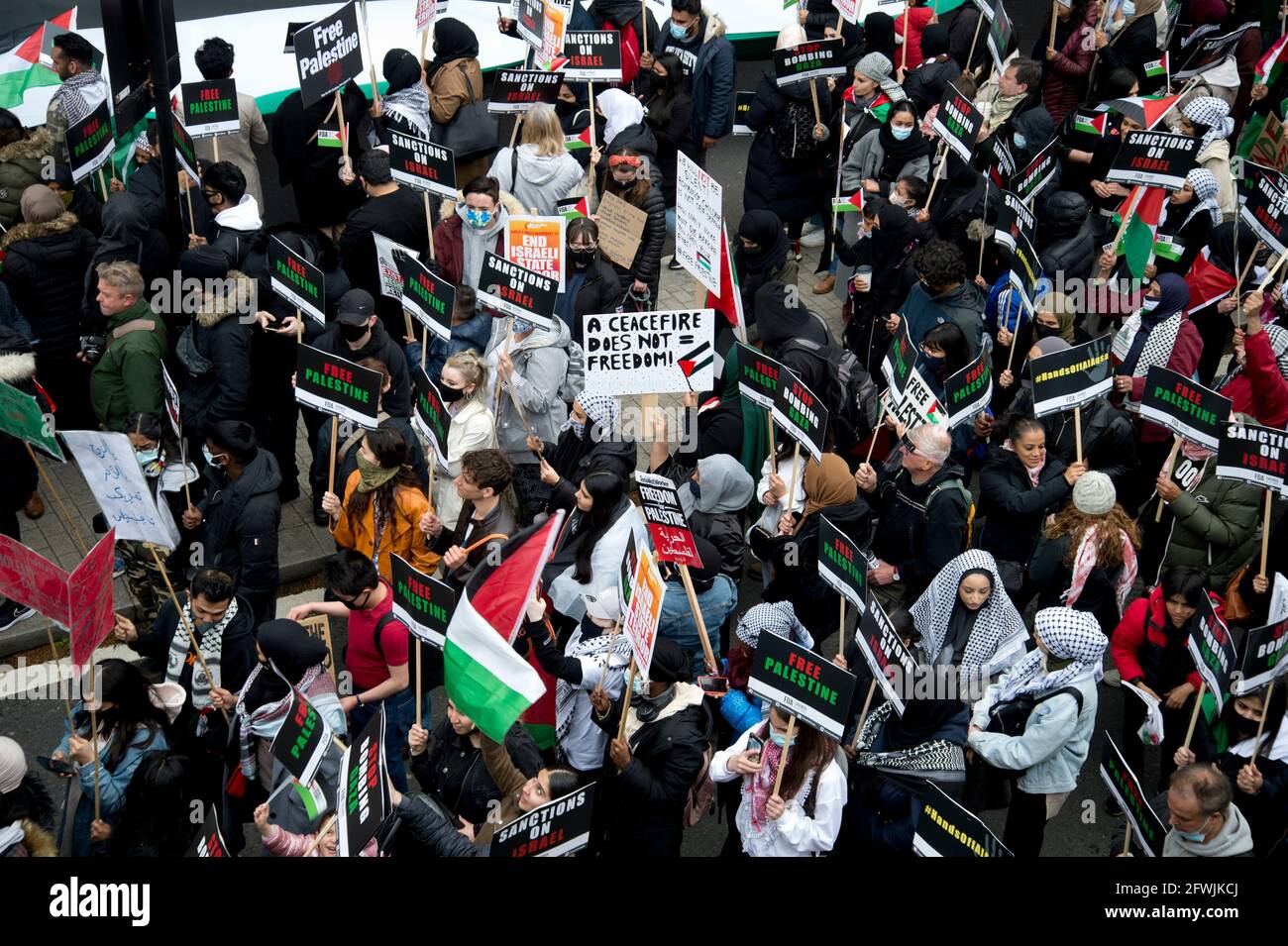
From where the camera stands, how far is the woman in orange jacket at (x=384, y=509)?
25.2 ft

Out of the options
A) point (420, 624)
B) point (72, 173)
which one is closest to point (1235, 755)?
point (420, 624)

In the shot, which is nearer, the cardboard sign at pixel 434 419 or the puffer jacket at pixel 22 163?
the cardboard sign at pixel 434 419

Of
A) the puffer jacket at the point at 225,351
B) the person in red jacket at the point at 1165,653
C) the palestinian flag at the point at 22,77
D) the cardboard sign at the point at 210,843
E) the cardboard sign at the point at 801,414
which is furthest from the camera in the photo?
the palestinian flag at the point at 22,77

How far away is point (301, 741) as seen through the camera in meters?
5.79

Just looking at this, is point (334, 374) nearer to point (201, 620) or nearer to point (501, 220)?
point (201, 620)

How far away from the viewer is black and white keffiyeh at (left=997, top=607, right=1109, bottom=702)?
6.53 meters

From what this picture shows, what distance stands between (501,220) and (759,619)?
3679 millimetres

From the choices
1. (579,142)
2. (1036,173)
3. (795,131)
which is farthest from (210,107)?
(1036,173)

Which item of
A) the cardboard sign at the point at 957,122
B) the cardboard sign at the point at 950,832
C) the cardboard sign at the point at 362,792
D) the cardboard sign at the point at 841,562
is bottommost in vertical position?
the cardboard sign at the point at 950,832

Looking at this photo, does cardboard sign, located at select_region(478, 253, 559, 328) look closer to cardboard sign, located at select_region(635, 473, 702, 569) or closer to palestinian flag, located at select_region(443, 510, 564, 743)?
cardboard sign, located at select_region(635, 473, 702, 569)

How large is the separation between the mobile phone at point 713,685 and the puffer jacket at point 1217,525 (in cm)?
283

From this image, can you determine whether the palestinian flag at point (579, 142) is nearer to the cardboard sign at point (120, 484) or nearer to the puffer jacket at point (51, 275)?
the puffer jacket at point (51, 275)

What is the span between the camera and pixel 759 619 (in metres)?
7.28

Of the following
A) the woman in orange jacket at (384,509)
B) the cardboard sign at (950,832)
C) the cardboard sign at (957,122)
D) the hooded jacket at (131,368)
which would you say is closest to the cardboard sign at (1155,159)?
the cardboard sign at (957,122)
